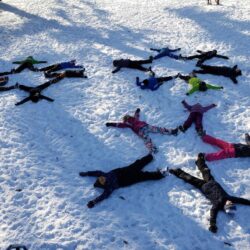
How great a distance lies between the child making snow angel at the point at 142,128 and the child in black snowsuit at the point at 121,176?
36.5 inches

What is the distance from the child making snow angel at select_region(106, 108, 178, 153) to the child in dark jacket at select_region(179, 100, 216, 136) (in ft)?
1.43

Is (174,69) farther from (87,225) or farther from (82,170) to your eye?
(87,225)

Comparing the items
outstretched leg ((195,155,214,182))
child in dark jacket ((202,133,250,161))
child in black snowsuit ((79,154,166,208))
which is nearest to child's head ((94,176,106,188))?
child in black snowsuit ((79,154,166,208))

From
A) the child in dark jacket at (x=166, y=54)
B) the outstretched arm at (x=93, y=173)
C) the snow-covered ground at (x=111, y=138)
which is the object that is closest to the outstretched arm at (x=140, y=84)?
the snow-covered ground at (x=111, y=138)

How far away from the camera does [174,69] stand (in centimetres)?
1488

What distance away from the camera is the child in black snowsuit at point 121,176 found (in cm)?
898

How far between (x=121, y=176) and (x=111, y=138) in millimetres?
2083

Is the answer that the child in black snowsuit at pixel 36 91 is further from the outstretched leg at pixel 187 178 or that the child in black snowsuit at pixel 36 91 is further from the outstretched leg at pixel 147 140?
the outstretched leg at pixel 187 178

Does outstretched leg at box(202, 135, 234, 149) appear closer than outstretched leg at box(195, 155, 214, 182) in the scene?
No

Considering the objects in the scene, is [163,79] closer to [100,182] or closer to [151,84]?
[151,84]

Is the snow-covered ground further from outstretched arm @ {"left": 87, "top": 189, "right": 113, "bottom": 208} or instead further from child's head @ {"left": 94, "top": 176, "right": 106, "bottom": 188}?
child's head @ {"left": 94, "top": 176, "right": 106, "bottom": 188}

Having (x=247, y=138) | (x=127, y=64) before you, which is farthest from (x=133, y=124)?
(x=127, y=64)

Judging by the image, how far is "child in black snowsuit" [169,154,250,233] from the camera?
830 cm

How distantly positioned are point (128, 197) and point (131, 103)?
4525 mm
